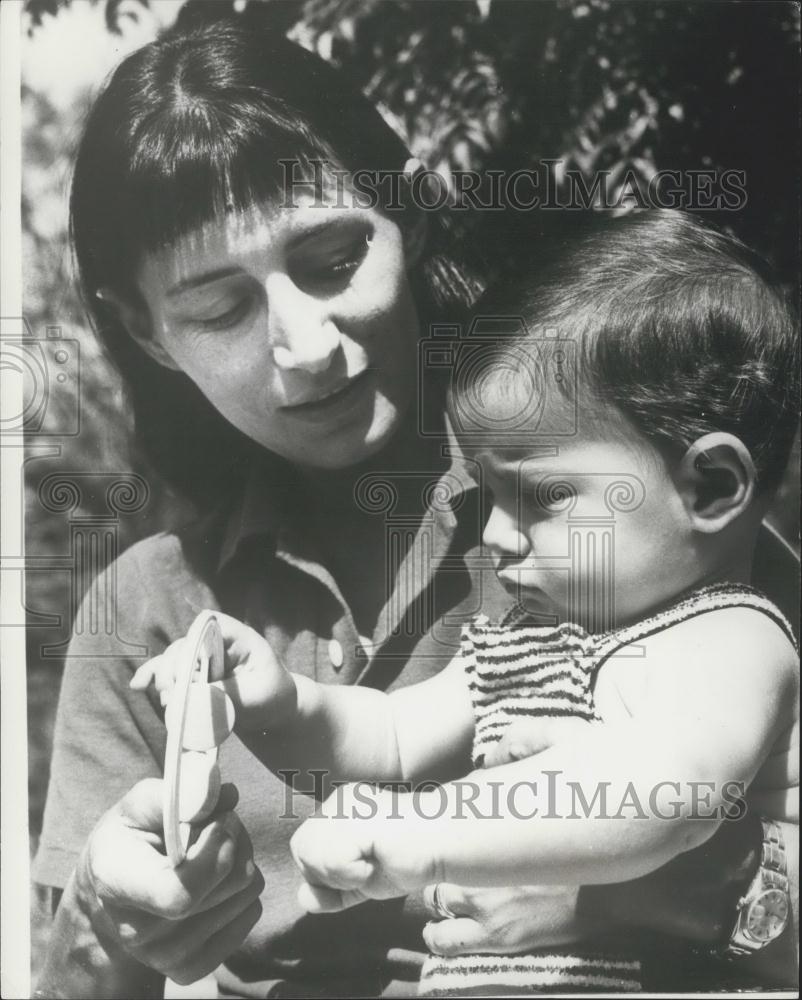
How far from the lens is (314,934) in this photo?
74.3 inches

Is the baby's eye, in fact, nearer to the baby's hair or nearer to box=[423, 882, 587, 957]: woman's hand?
the baby's hair

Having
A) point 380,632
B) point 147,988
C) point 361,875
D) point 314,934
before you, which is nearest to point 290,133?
point 380,632

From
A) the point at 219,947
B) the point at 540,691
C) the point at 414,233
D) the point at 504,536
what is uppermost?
the point at 414,233

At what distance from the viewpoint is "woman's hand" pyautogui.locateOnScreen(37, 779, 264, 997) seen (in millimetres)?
1806

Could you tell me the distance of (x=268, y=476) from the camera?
1907 millimetres

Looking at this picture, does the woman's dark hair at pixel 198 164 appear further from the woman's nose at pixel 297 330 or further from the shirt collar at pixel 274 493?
the woman's nose at pixel 297 330

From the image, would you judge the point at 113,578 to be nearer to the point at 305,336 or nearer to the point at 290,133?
the point at 305,336

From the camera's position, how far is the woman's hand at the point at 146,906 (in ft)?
5.92

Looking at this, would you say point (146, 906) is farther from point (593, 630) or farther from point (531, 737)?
point (593, 630)

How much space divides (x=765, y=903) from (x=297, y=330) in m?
1.19

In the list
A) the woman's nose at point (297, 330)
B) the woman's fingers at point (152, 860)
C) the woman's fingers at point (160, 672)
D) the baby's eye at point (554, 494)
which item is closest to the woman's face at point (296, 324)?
the woman's nose at point (297, 330)

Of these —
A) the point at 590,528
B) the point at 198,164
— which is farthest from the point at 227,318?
the point at 590,528

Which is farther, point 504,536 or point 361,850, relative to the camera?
point 504,536

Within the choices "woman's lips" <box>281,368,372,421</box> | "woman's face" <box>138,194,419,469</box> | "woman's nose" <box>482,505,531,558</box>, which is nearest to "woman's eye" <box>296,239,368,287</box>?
"woman's face" <box>138,194,419,469</box>
